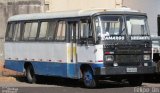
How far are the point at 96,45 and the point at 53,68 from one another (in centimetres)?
308

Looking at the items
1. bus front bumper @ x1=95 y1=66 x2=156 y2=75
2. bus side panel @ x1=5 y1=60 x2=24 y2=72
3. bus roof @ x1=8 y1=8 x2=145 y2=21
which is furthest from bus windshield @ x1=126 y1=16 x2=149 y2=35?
bus side panel @ x1=5 y1=60 x2=24 y2=72

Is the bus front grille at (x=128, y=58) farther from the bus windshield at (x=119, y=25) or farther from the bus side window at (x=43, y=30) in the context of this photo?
the bus side window at (x=43, y=30)

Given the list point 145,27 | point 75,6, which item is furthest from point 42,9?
point 145,27

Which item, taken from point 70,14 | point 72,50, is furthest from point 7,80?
point 70,14

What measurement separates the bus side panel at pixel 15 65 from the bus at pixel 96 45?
176cm

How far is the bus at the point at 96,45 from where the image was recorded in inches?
802

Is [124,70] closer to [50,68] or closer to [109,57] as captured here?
[109,57]

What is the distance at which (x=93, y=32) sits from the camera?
20.4 m

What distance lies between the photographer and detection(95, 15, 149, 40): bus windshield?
20500mm

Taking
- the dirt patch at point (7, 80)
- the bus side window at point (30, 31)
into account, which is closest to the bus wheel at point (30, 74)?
the bus side window at point (30, 31)

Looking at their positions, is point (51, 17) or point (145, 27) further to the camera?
point (51, 17)

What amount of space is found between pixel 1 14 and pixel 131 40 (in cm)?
1312

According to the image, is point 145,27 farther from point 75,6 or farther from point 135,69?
point 75,6

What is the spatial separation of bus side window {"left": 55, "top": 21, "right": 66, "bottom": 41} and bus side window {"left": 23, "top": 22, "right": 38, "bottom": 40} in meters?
1.81
